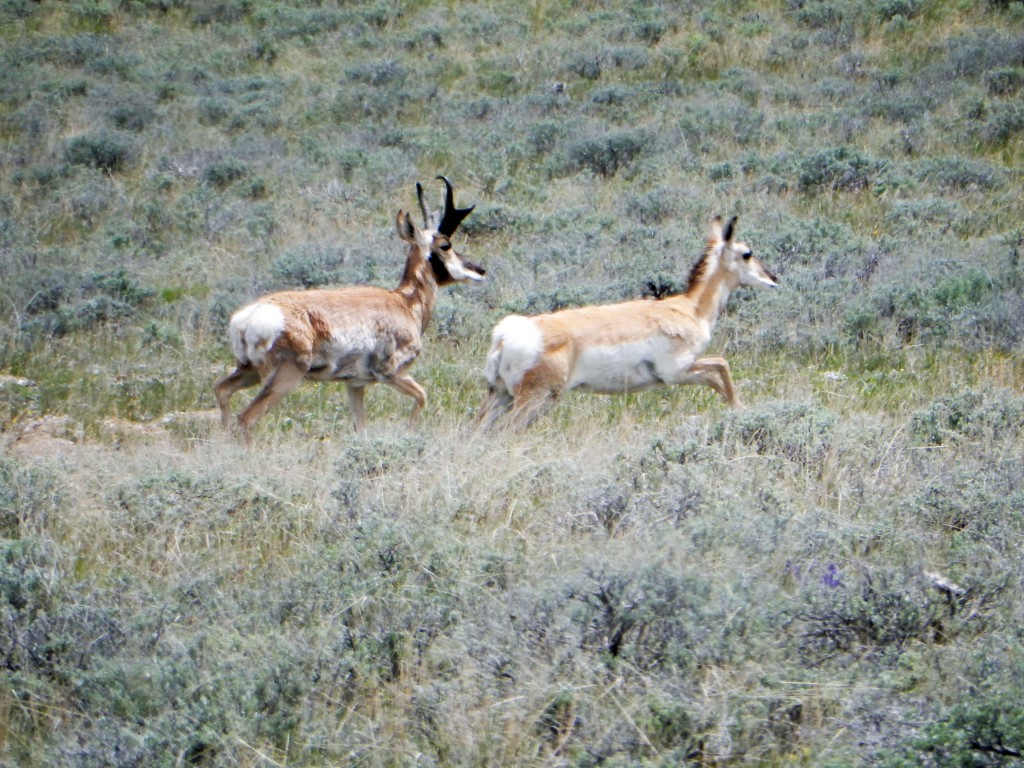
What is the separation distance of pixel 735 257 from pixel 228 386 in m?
4.04

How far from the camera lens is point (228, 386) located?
361 inches

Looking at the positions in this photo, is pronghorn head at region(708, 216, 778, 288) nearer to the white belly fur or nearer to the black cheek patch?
the white belly fur

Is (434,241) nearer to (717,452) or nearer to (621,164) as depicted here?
(717,452)

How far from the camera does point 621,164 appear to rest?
1659 cm

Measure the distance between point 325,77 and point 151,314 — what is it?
35.4ft

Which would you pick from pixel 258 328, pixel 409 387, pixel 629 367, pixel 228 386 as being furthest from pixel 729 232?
pixel 228 386

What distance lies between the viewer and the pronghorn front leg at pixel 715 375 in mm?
9148

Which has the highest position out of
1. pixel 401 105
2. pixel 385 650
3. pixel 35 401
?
pixel 401 105

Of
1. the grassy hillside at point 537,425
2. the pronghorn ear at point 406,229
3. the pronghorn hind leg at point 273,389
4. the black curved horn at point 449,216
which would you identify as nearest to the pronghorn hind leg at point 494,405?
the grassy hillside at point 537,425

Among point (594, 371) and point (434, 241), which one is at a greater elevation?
point (434, 241)

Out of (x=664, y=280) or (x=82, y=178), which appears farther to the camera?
(x=82, y=178)

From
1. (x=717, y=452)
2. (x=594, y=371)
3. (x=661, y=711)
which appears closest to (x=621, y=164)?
(x=594, y=371)

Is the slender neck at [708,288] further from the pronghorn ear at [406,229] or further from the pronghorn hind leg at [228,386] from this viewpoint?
the pronghorn hind leg at [228,386]

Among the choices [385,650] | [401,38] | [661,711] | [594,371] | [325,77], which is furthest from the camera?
[401,38]
